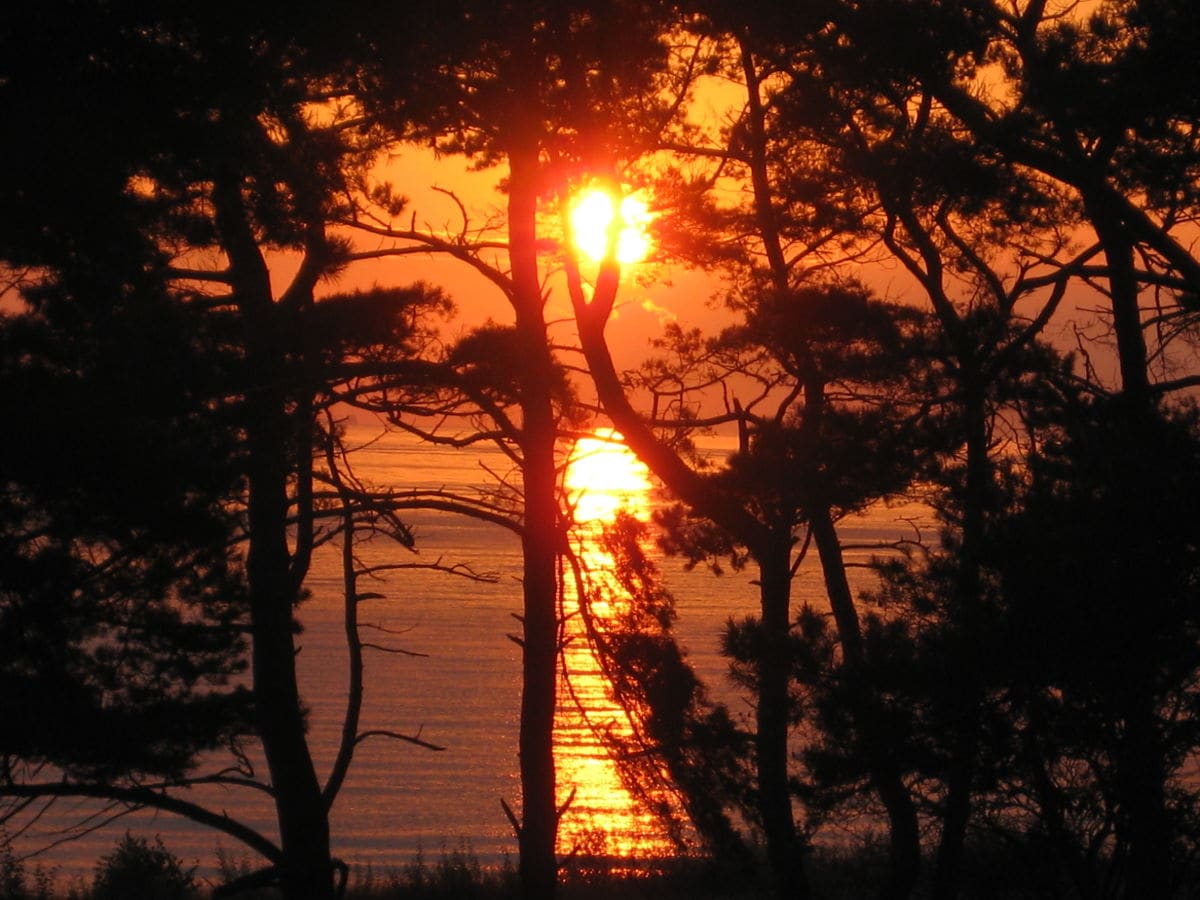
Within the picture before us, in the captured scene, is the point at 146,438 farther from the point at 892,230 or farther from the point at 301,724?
the point at 892,230

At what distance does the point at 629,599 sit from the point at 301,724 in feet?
8.22

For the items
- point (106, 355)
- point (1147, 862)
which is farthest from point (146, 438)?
point (1147, 862)

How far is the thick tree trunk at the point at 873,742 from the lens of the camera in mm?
6504

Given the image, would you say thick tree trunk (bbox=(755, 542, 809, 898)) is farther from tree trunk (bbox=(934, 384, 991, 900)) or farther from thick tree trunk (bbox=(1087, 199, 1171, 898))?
thick tree trunk (bbox=(1087, 199, 1171, 898))

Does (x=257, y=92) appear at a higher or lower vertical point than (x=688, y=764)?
higher

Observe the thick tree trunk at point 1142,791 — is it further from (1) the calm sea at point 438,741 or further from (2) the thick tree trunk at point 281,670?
(2) the thick tree trunk at point 281,670

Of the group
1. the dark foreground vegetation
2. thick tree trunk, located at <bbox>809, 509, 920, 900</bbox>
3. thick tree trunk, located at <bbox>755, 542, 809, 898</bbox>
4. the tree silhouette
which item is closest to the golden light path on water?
the dark foreground vegetation

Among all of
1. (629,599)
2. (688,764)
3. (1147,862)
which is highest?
(629,599)

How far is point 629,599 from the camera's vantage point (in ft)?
32.3

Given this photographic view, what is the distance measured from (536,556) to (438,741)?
12291mm

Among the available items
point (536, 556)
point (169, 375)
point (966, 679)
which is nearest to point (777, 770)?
point (536, 556)

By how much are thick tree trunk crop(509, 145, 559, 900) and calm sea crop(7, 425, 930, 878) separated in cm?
50

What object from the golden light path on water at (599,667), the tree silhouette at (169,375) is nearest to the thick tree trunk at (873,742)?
the golden light path on water at (599,667)

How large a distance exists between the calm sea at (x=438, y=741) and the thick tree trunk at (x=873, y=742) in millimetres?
462
